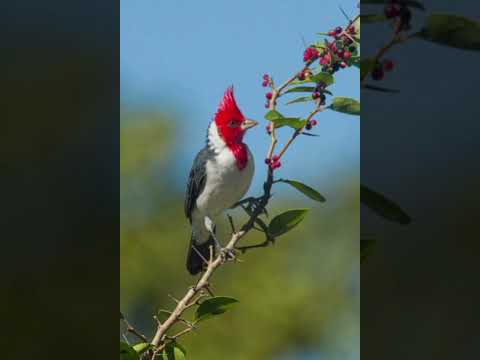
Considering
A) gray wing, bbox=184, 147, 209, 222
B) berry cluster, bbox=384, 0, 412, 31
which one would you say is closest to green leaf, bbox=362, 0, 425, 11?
berry cluster, bbox=384, 0, 412, 31

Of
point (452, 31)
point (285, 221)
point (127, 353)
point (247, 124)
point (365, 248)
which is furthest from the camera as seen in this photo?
point (247, 124)

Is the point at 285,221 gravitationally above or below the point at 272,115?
below

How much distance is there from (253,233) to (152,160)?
2.41ft

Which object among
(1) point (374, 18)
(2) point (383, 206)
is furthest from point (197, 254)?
(1) point (374, 18)

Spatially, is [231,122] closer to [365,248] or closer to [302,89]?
[302,89]

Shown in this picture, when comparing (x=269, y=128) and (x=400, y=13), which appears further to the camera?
(x=269, y=128)

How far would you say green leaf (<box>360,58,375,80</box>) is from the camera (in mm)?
970

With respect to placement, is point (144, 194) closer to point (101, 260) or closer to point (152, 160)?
point (152, 160)

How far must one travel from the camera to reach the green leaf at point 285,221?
1.27 meters

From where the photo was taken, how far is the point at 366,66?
3.19 feet

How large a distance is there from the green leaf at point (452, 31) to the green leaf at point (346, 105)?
30 cm

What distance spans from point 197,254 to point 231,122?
0.30 meters

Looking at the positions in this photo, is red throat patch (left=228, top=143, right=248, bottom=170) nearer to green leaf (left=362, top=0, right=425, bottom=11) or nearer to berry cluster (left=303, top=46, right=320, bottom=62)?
berry cluster (left=303, top=46, right=320, bottom=62)

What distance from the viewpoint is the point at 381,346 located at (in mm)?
1091
